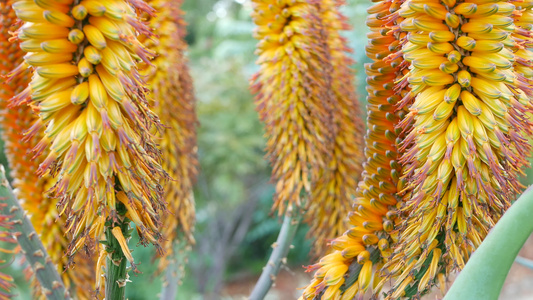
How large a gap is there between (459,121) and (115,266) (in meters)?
0.54

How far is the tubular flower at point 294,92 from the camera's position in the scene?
47.0 inches

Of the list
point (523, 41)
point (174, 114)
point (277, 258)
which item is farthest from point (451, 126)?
point (174, 114)

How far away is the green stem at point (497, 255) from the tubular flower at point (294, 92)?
0.73 metres

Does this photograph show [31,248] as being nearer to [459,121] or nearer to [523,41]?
[459,121]

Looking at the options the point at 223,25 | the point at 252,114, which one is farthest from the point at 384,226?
the point at 223,25

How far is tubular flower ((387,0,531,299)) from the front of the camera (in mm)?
671

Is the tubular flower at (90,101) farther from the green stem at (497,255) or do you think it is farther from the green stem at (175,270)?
the green stem at (175,270)

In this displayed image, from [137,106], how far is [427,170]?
1.40ft

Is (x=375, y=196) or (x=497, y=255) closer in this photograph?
(x=497, y=255)

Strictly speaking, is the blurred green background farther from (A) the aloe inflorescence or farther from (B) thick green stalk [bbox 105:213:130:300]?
(B) thick green stalk [bbox 105:213:130:300]

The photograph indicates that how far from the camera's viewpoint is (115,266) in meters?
0.74

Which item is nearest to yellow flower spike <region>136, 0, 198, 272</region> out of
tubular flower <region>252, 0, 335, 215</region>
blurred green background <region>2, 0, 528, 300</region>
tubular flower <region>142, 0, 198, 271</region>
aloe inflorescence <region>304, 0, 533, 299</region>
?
tubular flower <region>142, 0, 198, 271</region>

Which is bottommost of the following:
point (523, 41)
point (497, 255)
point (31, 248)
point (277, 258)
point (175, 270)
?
point (175, 270)

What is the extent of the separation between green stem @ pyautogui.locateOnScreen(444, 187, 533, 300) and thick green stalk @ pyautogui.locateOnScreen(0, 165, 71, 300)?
2.11 feet
